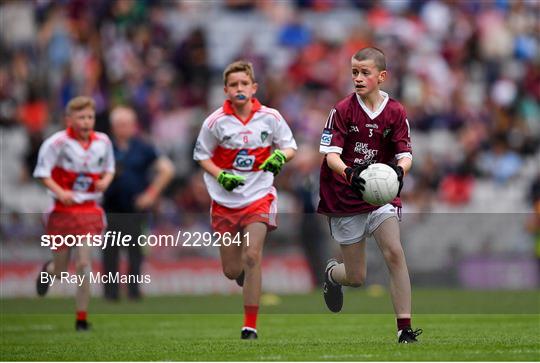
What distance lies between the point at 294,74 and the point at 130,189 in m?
7.64

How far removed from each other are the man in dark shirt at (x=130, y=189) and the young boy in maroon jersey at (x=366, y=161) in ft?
25.1

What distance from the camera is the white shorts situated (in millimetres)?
10844

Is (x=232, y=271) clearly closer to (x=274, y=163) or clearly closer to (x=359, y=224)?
(x=274, y=163)

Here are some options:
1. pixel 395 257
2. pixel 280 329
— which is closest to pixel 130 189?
pixel 280 329

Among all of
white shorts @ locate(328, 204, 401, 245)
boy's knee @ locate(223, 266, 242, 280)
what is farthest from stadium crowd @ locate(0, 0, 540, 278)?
white shorts @ locate(328, 204, 401, 245)

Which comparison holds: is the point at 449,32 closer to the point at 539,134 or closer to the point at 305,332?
the point at 539,134

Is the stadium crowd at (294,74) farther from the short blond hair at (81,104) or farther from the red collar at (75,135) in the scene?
the short blond hair at (81,104)

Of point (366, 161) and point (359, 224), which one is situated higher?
point (366, 161)

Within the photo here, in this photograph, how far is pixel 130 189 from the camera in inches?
752

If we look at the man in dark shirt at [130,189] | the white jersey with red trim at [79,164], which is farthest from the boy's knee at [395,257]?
the man in dark shirt at [130,189]

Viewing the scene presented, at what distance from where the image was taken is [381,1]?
27.8 meters

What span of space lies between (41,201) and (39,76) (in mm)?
3644

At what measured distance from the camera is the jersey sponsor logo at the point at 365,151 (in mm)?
10930

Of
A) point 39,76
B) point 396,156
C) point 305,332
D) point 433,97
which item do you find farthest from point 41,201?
point 396,156
